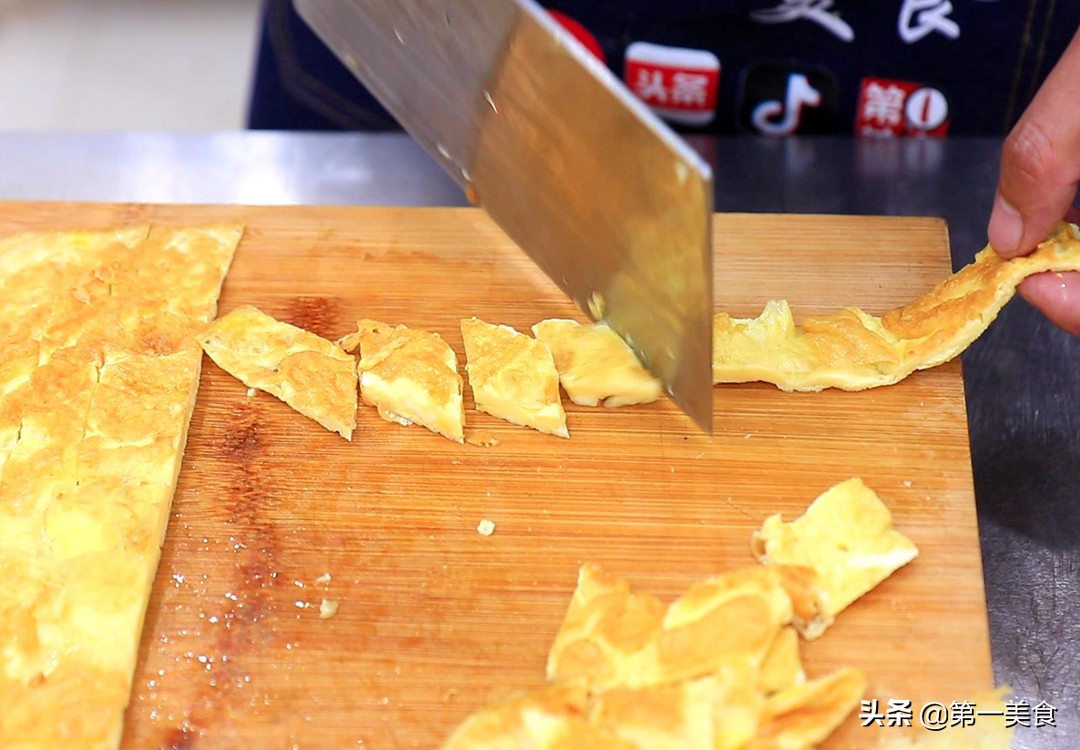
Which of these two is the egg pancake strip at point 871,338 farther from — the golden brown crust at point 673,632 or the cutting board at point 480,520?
the golden brown crust at point 673,632

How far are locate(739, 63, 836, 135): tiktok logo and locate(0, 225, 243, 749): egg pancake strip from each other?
1.65 m

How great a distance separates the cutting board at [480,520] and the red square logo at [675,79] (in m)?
0.82

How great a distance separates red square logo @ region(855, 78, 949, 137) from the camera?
10.9 ft

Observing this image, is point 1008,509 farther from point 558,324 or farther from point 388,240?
point 388,240

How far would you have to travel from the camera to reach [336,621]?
7.09 ft

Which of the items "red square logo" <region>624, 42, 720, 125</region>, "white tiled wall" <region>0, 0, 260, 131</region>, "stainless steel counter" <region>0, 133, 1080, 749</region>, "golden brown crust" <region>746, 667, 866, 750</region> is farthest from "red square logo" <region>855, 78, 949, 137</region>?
"white tiled wall" <region>0, 0, 260, 131</region>

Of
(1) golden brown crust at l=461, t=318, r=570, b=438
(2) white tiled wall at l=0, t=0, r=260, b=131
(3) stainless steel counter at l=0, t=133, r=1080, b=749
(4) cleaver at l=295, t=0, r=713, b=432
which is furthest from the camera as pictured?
(2) white tiled wall at l=0, t=0, r=260, b=131

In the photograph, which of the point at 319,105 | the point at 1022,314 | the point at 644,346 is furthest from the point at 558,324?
the point at 319,105

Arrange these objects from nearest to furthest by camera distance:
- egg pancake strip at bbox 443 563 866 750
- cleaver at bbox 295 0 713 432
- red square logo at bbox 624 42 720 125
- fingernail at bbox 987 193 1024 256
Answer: egg pancake strip at bbox 443 563 866 750, cleaver at bbox 295 0 713 432, fingernail at bbox 987 193 1024 256, red square logo at bbox 624 42 720 125

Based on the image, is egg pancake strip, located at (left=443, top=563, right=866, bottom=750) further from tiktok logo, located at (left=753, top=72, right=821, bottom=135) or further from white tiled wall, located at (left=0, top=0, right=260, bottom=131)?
white tiled wall, located at (left=0, top=0, right=260, bottom=131)

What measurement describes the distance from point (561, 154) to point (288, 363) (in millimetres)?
816

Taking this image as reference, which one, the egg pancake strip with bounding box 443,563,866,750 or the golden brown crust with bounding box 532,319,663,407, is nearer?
the egg pancake strip with bounding box 443,563,866,750

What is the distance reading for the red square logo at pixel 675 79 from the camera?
3.29 m

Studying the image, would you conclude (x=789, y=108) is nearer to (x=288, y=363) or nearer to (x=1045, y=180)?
(x=1045, y=180)
